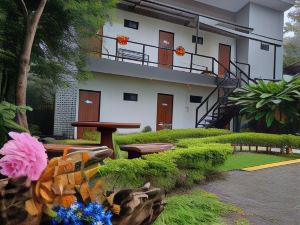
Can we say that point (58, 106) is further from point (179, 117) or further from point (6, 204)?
point (6, 204)

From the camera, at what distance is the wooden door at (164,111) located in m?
19.5

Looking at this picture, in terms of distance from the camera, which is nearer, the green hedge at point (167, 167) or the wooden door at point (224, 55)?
the green hedge at point (167, 167)

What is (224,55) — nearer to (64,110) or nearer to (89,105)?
(89,105)

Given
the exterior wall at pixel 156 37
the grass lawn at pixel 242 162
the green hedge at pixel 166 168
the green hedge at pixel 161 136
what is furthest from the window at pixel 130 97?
the green hedge at pixel 166 168

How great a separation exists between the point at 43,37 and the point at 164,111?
33.1 feet

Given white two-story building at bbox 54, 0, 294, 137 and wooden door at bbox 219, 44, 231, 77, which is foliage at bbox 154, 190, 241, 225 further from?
wooden door at bbox 219, 44, 231, 77

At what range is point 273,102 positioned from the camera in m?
15.3

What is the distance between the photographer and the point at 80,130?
643 inches

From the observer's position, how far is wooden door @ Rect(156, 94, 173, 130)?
19516 millimetres

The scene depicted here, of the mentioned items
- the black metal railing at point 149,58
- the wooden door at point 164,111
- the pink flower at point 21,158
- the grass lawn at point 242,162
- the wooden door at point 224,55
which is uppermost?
the wooden door at point 224,55

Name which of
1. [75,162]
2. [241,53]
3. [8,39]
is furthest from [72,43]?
[241,53]

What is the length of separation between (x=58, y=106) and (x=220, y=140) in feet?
23.3

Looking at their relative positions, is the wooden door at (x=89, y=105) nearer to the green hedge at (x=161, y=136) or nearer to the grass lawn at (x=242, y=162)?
the green hedge at (x=161, y=136)

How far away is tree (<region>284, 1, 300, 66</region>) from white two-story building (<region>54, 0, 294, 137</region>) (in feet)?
49.6
